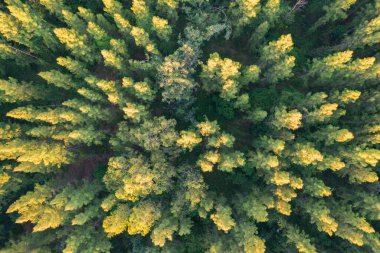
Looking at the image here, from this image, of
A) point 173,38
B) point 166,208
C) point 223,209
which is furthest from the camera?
point 173,38

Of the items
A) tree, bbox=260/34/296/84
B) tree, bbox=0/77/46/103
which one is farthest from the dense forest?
tree, bbox=260/34/296/84

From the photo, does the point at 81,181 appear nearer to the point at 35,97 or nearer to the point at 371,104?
the point at 35,97

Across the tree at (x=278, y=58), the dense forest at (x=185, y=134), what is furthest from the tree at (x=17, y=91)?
the tree at (x=278, y=58)

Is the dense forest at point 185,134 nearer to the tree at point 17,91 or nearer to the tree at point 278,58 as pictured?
the tree at point 17,91

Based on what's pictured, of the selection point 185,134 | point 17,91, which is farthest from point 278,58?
point 17,91

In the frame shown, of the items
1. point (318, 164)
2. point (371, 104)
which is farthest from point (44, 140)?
point (371, 104)

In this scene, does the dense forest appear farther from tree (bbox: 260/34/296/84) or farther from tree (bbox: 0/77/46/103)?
tree (bbox: 260/34/296/84)

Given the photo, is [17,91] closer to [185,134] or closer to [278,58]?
[185,134]

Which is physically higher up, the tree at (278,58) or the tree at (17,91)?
the tree at (278,58)

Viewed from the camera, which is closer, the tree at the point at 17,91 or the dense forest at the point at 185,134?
the dense forest at the point at 185,134
